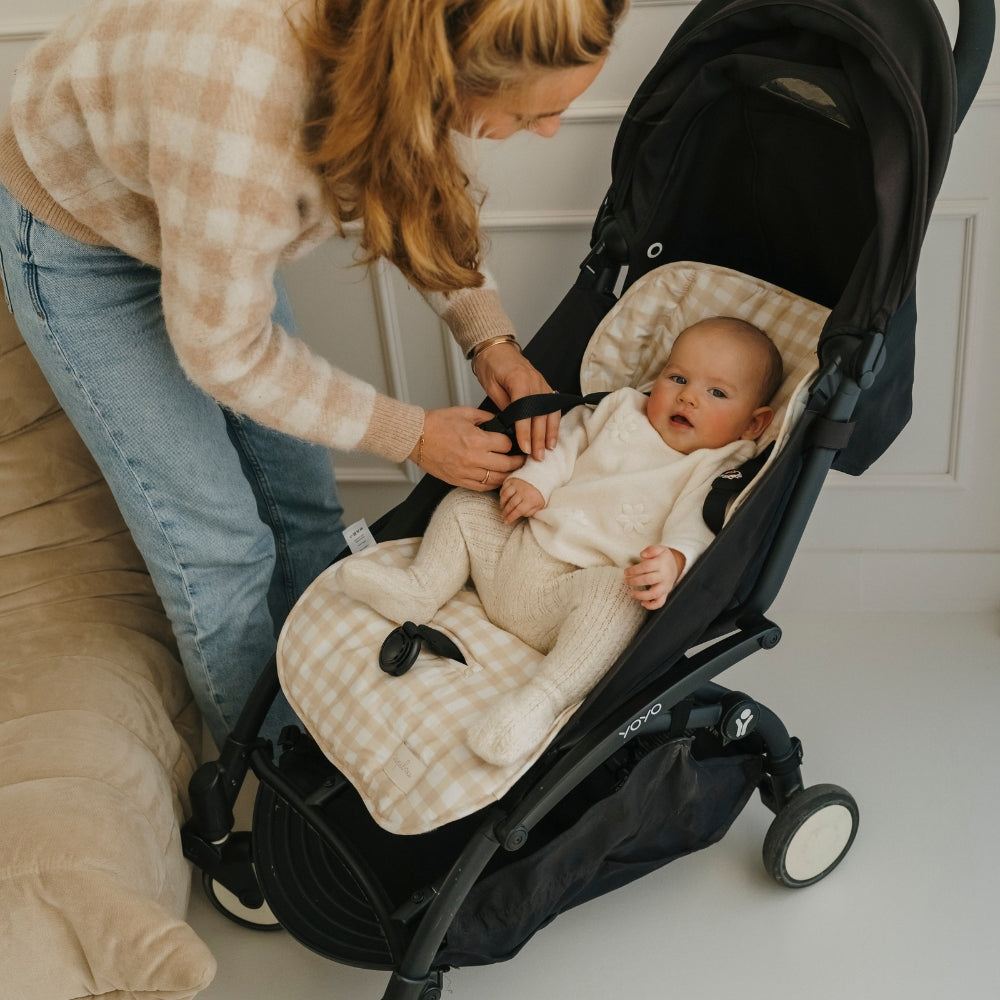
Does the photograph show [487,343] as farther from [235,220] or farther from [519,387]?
[235,220]

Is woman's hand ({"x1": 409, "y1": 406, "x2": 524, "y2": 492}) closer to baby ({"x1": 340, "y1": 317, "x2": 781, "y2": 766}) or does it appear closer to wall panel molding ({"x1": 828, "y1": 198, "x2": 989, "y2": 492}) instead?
baby ({"x1": 340, "y1": 317, "x2": 781, "y2": 766})

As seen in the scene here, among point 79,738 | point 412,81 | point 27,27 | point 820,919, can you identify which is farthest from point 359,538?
point 27,27

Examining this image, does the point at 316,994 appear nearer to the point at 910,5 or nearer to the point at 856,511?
the point at 856,511

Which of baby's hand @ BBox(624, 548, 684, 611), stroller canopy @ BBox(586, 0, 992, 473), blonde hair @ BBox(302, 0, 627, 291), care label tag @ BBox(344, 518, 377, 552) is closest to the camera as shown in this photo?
blonde hair @ BBox(302, 0, 627, 291)

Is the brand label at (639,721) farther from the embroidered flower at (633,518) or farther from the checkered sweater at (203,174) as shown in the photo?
the checkered sweater at (203,174)

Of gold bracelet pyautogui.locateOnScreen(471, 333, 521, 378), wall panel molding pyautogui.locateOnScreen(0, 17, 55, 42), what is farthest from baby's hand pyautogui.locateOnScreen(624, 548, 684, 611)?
wall panel molding pyautogui.locateOnScreen(0, 17, 55, 42)

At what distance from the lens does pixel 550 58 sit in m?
0.90

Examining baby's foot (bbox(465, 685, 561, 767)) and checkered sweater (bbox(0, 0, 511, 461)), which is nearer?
checkered sweater (bbox(0, 0, 511, 461))

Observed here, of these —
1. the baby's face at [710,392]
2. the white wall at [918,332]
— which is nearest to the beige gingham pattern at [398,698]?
the baby's face at [710,392]

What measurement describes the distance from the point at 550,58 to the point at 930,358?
1174 mm

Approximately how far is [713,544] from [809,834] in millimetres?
576

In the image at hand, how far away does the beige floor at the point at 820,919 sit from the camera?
144cm

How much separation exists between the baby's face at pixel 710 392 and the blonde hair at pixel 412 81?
484 millimetres

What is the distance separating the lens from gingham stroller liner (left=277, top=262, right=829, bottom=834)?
1.17 meters
